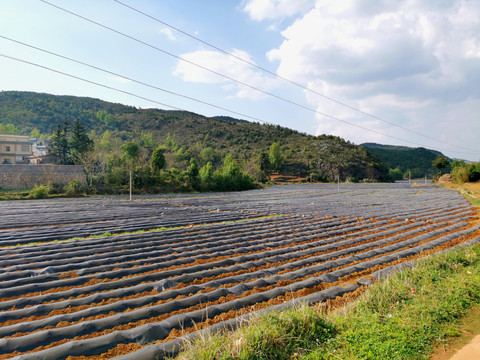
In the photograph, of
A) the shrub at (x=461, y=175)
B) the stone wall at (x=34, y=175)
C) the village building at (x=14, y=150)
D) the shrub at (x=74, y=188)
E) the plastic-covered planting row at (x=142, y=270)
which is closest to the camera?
the plastic-covered planting row at (x=142, y=270)

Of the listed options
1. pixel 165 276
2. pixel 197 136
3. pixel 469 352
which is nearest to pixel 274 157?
pixel 197 136

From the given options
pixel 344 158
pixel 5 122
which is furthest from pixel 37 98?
pixel 344 158

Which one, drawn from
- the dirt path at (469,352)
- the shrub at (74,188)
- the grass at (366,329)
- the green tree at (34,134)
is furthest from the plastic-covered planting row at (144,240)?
the green tree at (34,134)

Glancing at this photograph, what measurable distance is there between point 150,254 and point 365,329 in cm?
493

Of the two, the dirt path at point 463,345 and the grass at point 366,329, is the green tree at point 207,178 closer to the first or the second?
the grass at point 366,329

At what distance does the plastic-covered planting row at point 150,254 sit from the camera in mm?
5604

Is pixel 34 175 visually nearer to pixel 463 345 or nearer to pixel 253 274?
pixel 253 274

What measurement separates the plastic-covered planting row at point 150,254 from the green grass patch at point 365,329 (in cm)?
347

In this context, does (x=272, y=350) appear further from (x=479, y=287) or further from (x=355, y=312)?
(x=479, y=287)

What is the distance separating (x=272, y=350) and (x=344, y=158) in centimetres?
6880

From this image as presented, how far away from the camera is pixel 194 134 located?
7444cm

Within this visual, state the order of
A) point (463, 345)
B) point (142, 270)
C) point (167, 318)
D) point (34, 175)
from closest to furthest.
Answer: point (463, 345) < point (167, 318) < point (142, 270) < point (34, 175)

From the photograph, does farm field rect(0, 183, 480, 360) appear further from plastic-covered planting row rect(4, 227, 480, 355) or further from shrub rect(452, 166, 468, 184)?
shrub rect(452, 166, 468, 184)

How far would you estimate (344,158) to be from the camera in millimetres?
67188
